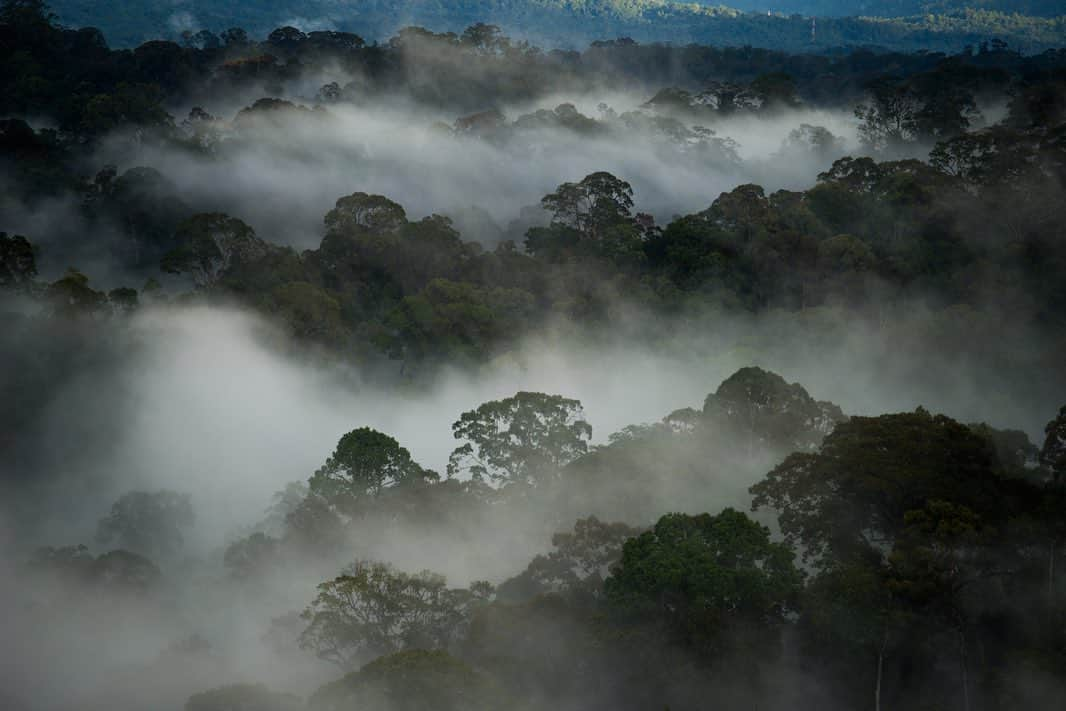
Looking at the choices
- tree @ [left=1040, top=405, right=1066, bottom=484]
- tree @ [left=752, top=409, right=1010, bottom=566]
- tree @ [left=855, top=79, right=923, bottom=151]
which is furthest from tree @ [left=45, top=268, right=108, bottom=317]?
tree @ [left=855, top=79, right=923, bottom=151]

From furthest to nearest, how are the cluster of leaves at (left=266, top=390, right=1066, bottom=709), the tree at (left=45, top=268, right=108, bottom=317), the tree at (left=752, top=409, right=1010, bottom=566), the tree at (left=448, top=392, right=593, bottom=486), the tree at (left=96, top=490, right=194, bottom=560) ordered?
the tree at (left=45, top=268, right=108, bottom=317) < the tree at (left=96, top=490, right=194, bottom=560) < the tree at (left=448, top=392, right=593, bottom=486) < the tree at (left=752, top=409, right=1010, bottom=566) < the cluster of leaves at (left=266, top=390, right=1066, bottom=709)

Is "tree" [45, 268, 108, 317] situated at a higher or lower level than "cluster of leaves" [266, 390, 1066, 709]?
higher

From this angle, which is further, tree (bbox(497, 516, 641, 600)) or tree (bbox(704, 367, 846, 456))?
tree (bbox(704, 367, 846, 456))

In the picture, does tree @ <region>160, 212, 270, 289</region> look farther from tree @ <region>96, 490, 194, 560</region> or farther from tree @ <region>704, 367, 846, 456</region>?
tree @ <region>704, 367, 846, 456</region>

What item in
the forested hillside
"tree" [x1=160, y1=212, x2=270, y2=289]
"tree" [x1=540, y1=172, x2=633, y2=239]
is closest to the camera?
"tree" [x1=160, y1=212, x2=270, y2=289]

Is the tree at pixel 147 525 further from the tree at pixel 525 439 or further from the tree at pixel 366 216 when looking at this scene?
the tree at pixel 366 216

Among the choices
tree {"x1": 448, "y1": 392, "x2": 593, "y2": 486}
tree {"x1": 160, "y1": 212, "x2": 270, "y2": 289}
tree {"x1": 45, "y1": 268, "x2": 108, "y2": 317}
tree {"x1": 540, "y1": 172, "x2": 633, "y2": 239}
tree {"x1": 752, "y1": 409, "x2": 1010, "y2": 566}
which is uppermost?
tree {"x1": 540, "y1": 172, "x2": 633, "y2": 239}

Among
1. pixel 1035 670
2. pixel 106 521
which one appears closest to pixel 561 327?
pixel 106 521
